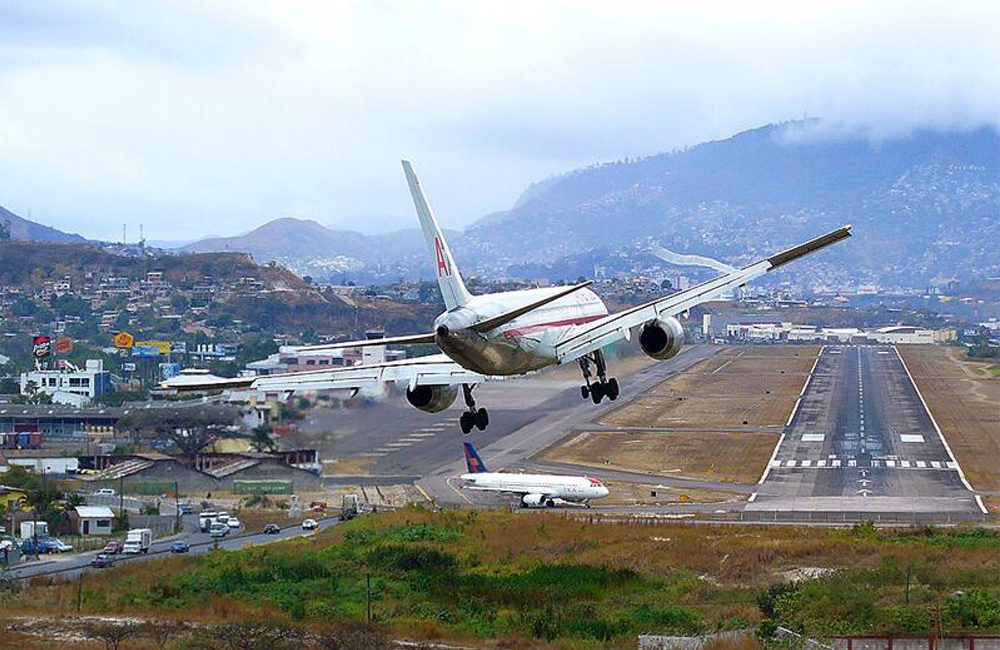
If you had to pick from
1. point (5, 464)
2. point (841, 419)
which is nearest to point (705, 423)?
point (841, 419)

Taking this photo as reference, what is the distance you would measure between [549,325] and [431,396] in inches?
196

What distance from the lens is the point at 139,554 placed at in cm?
9319

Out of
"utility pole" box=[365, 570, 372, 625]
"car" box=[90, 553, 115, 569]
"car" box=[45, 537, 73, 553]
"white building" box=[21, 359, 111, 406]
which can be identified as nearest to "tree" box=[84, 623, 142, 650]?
"utility pole" box=[365, 570, 372, 625]

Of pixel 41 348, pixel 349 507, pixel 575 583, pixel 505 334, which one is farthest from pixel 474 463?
pixel 41 348

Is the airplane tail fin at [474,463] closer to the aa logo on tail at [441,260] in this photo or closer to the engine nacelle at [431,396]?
the engine nacelle at [431,396]

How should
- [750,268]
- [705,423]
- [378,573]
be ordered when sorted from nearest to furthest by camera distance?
[750,268] → [378,573] → [705,423]

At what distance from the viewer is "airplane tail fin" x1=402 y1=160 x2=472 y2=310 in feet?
179

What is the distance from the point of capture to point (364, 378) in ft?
181

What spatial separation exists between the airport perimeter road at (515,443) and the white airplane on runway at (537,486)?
126cm

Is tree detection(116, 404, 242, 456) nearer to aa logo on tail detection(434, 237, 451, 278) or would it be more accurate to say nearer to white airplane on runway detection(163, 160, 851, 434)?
white airplane on runway detection(163, 160, 851, 434)

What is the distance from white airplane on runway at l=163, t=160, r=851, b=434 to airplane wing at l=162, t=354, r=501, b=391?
0.03 metres

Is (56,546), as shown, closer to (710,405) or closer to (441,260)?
(441,260)

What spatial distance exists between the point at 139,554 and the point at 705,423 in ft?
238

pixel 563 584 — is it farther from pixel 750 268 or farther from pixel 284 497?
pixel 284 497
